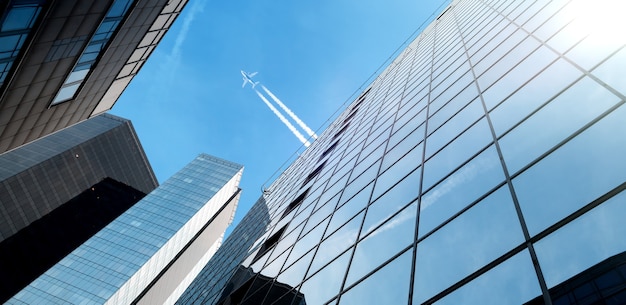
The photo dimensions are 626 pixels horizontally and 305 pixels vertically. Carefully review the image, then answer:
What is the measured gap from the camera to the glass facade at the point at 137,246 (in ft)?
283

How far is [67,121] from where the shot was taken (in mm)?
27938

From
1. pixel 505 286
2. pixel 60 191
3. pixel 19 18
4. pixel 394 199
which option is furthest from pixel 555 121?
pixel 60 191

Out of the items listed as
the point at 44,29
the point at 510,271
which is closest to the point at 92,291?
the point at 44,29

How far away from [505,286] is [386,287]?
3.04 meters

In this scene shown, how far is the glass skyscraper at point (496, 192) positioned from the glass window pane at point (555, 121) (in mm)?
31

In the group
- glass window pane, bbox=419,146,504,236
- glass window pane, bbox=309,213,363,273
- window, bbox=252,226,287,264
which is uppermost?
window, bbox=252,226,287,264

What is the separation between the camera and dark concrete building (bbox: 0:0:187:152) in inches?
674

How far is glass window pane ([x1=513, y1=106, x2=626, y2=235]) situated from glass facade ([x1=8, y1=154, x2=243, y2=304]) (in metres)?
92.8

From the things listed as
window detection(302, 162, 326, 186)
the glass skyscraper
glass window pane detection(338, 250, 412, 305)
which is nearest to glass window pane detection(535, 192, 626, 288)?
the glass skyscraper

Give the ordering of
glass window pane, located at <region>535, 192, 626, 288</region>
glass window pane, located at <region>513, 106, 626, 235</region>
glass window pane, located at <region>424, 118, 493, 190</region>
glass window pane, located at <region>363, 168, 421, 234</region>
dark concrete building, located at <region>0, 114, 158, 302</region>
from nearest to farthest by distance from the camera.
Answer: glass window pane, located at <region>535, 192, 626, 288</region> < glass window pane, located at <region>513, 106, 626, 235</region> < glass window pane, located at <region>424, 118, 493, 190</region> < glass window pane, located at <region>363, 168, 421, 234</region> < dark concrete building, located at <region>0, 114, 158, 302</region>

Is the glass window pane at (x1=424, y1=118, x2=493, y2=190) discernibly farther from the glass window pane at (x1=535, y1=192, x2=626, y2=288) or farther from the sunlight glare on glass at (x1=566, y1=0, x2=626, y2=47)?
the glass window pane at (x1=535, y1=192, x2=626, y2=288)

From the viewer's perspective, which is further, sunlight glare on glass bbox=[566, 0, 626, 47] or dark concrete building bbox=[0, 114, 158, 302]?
dark concrete building bbox=[0, 114, 158, 302]

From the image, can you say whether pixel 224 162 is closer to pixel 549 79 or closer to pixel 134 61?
pixel 134 61

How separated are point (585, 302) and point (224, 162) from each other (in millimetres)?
145784
